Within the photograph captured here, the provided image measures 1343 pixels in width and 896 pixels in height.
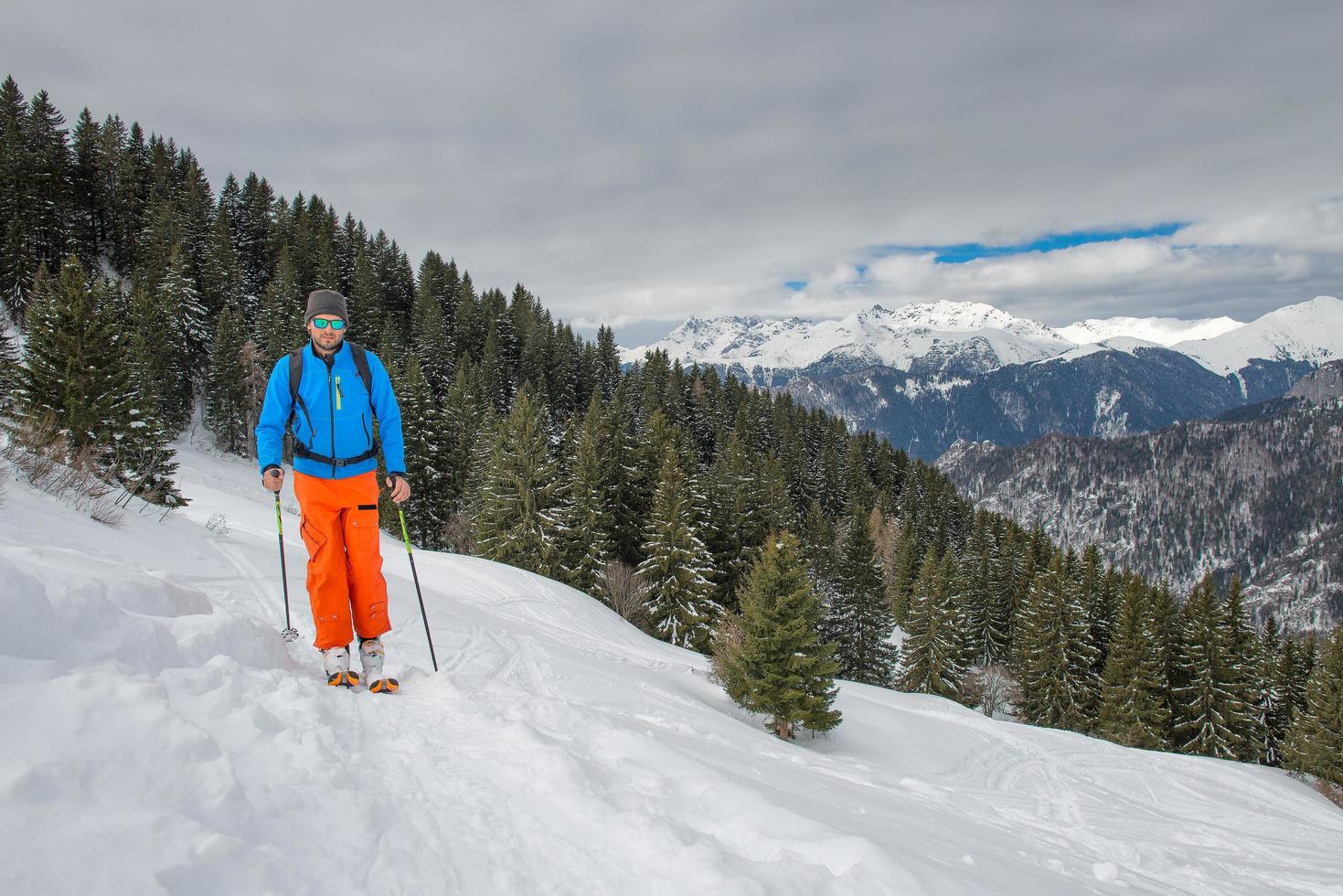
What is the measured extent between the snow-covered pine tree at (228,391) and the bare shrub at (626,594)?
29557 millimetres

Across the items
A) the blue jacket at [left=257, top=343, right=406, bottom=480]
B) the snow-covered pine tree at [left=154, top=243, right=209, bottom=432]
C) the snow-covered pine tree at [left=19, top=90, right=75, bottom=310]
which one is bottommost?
the blue jacket at [left=257, top=343, right=406, bottom=480]

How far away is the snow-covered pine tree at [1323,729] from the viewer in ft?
94.0

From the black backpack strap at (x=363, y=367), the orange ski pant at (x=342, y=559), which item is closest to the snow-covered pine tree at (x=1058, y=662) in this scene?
the orange ski pant at (x=342, y=559)

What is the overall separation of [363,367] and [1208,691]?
4594 cm

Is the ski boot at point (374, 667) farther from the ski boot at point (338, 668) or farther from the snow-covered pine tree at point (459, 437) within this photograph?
the snow-covered pine tree at point (459, 437)

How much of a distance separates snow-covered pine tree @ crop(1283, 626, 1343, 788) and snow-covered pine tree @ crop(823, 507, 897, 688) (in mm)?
19789

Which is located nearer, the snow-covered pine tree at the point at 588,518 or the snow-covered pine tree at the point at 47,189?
the snow-covered pine tree at the point at 588,518

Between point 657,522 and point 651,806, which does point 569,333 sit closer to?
point 657,522

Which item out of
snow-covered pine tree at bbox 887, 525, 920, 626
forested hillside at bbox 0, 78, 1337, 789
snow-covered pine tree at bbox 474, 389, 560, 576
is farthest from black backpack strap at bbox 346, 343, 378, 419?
snow-covered pine tree at bbox 887, 525, 920, 626

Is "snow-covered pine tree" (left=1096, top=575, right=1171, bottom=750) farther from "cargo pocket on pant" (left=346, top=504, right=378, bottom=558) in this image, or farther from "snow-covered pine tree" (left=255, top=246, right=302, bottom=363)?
"snow-covered pine tree" (left=255, top=246, right=302, bottom=363)

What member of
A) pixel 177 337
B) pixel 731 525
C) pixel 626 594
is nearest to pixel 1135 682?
pixel 731 525

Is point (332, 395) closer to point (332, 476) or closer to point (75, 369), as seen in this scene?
point (332, 476)

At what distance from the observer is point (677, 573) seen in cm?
2862

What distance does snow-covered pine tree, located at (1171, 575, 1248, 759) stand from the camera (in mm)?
34094
